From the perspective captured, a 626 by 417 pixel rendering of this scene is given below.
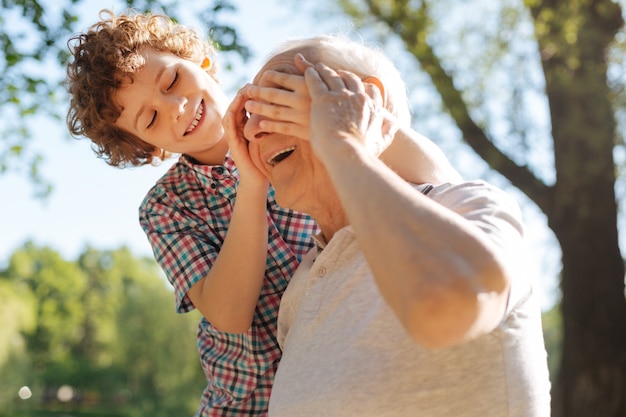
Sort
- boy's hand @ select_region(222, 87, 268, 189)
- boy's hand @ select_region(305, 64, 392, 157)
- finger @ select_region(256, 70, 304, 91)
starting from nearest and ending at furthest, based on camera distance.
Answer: boy's hand @ select_region(305, 64, 392, 157)
finger @ select_region(256, 70, 304, 91)
boy's hand @ select_region(222, 87, 268, 189)

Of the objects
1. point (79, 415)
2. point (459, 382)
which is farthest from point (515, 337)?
point (79, 415)

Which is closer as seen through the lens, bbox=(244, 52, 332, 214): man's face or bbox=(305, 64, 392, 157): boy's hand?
bbox=(305, 64, 392, 157): boy's hand

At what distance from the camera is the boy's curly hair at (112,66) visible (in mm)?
2615

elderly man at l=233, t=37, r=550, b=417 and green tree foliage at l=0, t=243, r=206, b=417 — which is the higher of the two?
green tree foliage at l=0, t=243, r=206, b=417

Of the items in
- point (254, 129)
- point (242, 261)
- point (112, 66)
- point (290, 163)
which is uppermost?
point (112, 66)

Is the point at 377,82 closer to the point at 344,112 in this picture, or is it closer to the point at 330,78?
the point at 330,78

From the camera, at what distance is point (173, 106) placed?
8.33ft

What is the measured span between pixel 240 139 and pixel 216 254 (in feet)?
1.39

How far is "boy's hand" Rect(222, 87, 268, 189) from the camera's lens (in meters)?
2.17

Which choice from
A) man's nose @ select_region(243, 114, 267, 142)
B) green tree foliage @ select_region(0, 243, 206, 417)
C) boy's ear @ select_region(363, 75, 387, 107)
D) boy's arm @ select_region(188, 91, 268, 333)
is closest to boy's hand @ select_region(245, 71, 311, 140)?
man's nose @ select_region(243, 114, 267, 142)

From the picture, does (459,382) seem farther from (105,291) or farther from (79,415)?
(105,291)

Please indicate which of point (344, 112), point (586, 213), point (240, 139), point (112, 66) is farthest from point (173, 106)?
point (586, 213)

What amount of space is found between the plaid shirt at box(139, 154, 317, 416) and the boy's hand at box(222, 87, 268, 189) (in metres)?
0.30

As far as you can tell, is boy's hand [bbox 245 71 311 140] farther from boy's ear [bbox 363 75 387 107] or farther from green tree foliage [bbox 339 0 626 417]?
green tree foliage [bbox 339 0 626 417]
